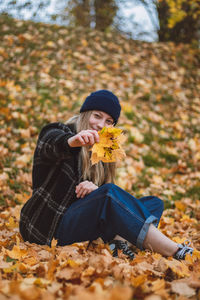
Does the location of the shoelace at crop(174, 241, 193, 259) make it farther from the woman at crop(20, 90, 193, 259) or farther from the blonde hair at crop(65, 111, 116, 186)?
the blonde hair at crop(65, 111, 116, 186)

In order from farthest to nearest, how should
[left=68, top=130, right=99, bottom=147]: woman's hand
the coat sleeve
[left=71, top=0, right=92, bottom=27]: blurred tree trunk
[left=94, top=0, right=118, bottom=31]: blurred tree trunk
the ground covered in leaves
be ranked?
[left=71, top=0, right=92, bottom=27]: blurred tree trunk, [left=94, top=0, right=118, bottom=31]: blurred tree trunk, the coat sleeve, [left=68, top=130, right=99, bottom=147]: woman's hand, the ground covered in leaves

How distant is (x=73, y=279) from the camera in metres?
1.31

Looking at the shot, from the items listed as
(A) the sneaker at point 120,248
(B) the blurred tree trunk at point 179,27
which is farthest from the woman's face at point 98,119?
(B) the blurred tree trunk at point 179,27

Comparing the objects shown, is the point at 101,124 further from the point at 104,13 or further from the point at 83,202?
the point at 104,13

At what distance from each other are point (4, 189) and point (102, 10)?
623 cm

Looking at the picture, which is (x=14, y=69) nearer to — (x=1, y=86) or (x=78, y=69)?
(x=1, y=86)

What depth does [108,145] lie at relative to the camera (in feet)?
5.95

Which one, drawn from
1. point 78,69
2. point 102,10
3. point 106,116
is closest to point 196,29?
point 102,10

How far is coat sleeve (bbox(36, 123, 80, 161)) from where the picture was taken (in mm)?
1850

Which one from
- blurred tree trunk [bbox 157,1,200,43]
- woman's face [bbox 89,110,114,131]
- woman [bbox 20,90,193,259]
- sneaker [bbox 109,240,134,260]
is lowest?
sneaker [bbox 109,240,134,260]

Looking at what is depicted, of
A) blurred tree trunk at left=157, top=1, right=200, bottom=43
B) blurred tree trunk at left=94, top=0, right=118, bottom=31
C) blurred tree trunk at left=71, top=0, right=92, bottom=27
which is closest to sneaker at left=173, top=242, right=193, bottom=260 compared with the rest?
blurred tree trunk at left=157, top=1, right=200, bottom=43

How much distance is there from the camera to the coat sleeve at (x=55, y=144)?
185 cm

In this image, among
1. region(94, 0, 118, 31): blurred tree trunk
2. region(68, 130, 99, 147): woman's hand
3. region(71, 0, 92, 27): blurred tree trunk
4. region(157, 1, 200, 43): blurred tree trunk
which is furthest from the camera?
region(71, 0, 92, 27): blurred tree trunk

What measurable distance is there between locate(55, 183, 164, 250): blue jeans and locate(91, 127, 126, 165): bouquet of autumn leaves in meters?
0.19
